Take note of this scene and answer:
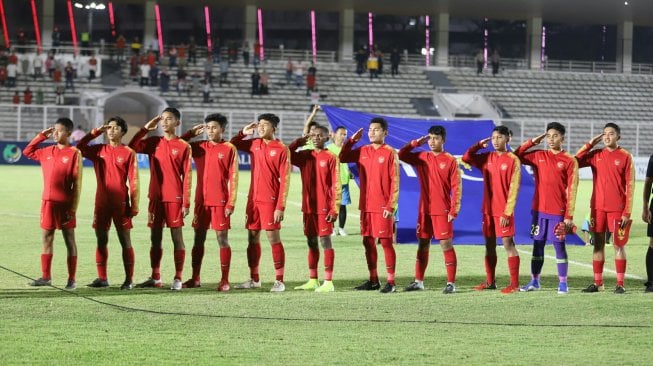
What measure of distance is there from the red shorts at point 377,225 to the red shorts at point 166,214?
6.19 feet

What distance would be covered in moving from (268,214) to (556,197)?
9.65 feet

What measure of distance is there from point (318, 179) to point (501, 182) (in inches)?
74.3

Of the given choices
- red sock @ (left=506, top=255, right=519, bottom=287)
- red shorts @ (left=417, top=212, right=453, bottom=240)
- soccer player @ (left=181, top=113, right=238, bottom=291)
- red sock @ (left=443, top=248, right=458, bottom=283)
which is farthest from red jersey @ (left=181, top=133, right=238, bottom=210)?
red sock @ (left=506, top=255, right=519, bottom=287)

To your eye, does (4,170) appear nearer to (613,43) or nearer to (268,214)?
(268,214)

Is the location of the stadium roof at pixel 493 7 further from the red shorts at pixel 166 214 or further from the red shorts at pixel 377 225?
the red shorts at pixel 377 225

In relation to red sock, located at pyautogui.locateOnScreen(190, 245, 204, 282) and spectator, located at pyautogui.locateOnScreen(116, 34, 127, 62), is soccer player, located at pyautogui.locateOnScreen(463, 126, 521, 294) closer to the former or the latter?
red sock, located at pyautogui.locateOnScreen(190, 245, 204, 282)

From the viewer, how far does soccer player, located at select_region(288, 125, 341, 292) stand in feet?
40.0

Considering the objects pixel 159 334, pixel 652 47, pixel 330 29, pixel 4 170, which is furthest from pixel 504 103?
pixel 159 334

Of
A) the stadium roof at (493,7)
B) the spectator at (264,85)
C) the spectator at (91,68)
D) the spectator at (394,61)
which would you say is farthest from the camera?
the stadium roof at (493,7)

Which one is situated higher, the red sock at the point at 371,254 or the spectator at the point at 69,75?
the spectator at the point at 69,75

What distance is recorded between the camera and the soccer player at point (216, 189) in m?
12.1

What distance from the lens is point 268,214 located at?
39.7ft

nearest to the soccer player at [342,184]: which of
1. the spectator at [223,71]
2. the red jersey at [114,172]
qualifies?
the red jersey at [114,172]

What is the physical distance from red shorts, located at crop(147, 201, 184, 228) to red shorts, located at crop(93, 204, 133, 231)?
0.82ft
